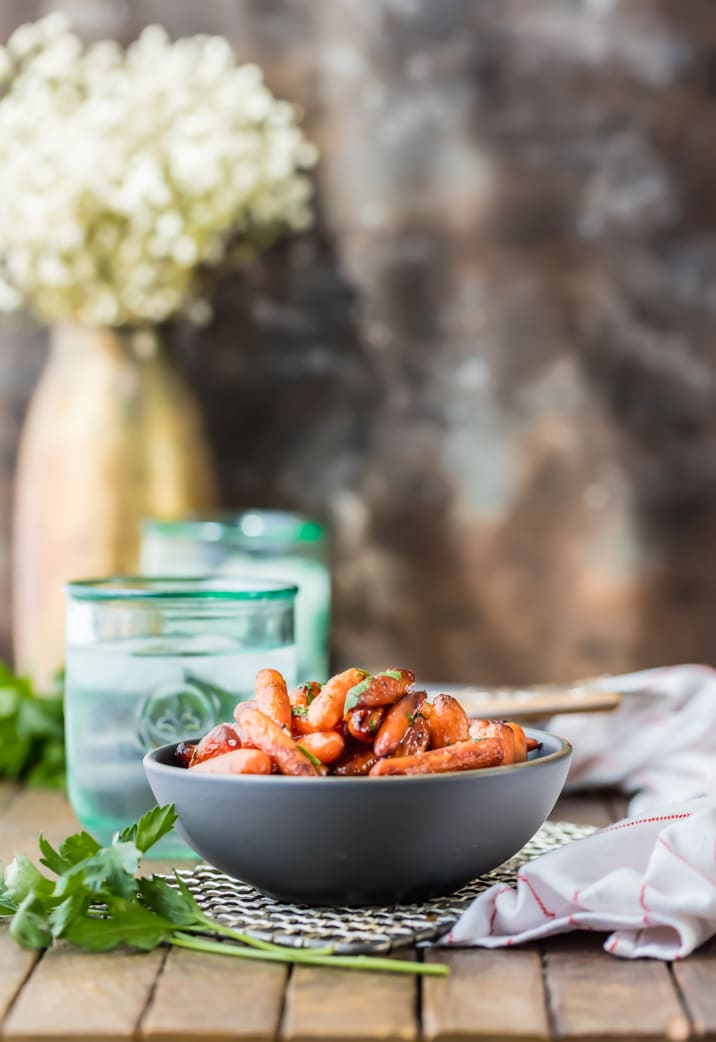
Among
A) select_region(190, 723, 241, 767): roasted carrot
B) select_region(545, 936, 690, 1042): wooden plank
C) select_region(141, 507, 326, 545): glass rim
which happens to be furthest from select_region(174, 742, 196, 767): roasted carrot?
select_region(141, 507, 326, 545): glass rim

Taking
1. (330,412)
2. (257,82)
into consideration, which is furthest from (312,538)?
(257,82)

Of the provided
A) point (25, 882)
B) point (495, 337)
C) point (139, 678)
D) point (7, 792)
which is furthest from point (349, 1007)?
point (495, 337)

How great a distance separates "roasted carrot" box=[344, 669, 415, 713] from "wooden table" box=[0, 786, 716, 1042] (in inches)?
5.8

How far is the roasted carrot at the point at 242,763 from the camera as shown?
2.42ft

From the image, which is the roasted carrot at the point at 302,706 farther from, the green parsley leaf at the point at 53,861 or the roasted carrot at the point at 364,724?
the green parsley leaf at the point at 53,861

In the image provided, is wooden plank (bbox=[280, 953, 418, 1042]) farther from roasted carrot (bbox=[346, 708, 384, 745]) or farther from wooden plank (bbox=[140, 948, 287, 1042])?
roasted carrot (bbox=[346, 708, 384, 745])

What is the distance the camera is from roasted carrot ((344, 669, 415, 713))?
77 cm

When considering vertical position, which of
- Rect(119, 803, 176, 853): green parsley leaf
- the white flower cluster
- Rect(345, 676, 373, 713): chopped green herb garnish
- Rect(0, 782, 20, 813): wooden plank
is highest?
the white flower cluster

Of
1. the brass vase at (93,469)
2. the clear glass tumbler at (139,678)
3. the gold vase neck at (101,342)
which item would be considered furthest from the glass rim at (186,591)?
the gold vase neck at (101,342)

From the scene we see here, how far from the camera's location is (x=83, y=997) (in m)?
0.66

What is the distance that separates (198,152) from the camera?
168cm

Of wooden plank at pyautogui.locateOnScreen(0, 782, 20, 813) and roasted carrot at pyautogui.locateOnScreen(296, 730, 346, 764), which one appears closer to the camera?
roasted carrot at pyautogui.locateOnScreen(296, 730, 346, 764)

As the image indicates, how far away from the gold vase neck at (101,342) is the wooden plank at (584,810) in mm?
894

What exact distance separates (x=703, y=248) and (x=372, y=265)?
0.49 metres
